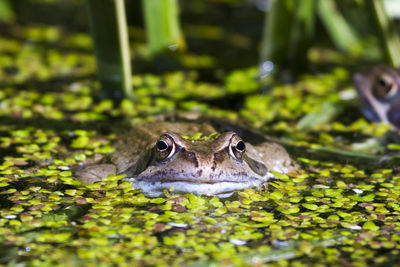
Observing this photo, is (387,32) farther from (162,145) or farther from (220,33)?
(162,145)

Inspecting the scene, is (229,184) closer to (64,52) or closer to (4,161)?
(4,161)

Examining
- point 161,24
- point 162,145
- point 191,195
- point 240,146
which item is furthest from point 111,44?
point 191,195

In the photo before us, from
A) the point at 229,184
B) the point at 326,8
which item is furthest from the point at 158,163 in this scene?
the point at 326,8

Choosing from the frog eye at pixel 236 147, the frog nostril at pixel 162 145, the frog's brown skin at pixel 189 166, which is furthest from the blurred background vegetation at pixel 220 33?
the frog eye at pixel 236 147

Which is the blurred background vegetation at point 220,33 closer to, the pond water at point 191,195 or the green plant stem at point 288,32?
the green plant stem at point 288,32

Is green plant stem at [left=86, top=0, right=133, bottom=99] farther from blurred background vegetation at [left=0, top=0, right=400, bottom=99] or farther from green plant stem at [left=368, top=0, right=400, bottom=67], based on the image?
green plant stem at [left=368, top=0, right=400, bottom=67]

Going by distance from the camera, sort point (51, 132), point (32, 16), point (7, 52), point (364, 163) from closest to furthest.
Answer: point (364, 163) → point (51, 132) → point (7, 52) → point (32, 16)

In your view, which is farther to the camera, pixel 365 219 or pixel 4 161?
pixel 4 161
